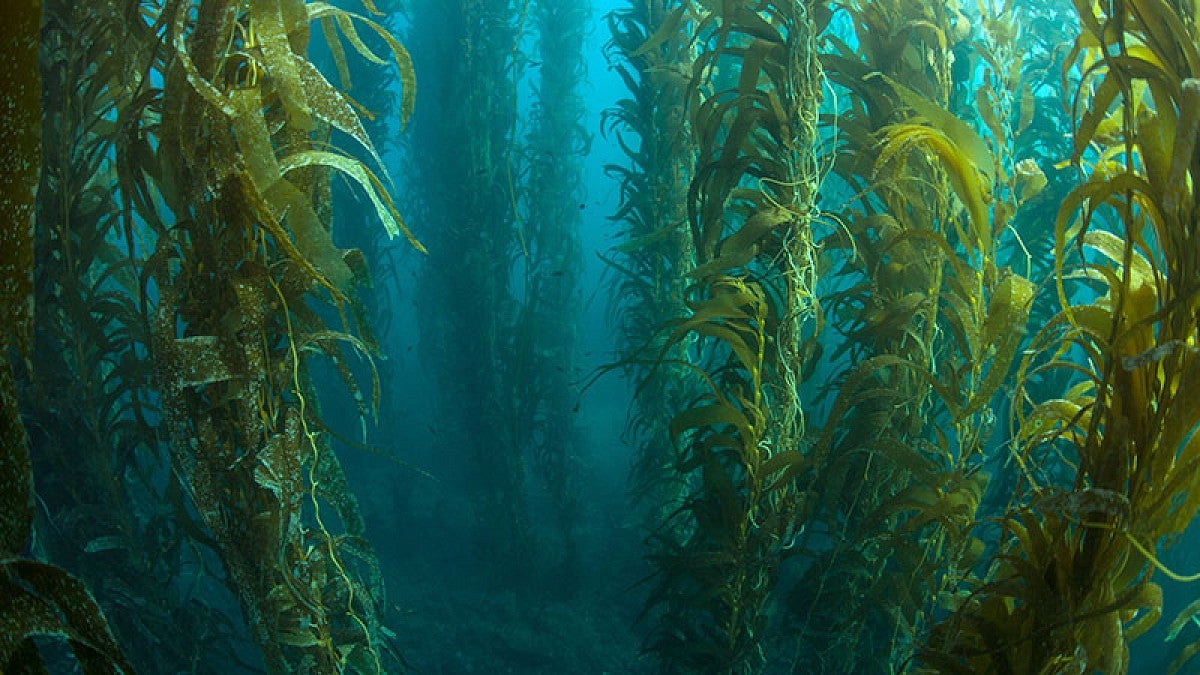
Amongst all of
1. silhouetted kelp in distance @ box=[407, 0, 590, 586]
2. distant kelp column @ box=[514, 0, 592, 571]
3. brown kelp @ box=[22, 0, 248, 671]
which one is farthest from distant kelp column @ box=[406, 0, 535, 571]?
brown kelp @ box=[22, 0, 248, 671]

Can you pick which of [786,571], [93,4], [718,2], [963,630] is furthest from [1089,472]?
[786,571]

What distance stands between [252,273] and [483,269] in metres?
4.03

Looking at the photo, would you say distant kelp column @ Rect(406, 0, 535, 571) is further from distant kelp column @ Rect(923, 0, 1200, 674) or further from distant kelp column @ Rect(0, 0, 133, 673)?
distant kelp column @ Rect(0, 0, 133, 673)

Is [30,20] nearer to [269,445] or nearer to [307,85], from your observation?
[307,85]

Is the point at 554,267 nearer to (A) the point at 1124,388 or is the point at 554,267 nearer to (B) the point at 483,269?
(B) the point at 483,269

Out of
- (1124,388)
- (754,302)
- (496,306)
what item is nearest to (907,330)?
(754,302)

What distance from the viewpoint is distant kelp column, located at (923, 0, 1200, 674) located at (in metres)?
1.01

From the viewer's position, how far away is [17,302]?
849 mm

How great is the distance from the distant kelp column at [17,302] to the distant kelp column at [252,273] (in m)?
0.28

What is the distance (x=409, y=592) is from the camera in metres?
4.85

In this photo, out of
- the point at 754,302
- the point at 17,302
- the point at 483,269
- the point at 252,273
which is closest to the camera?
the point at 17,302

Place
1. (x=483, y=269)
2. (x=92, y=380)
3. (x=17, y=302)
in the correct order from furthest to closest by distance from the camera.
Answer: (x=483, y=269), (x=92, y=380), (x=17, y=302)

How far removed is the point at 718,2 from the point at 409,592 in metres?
4.20

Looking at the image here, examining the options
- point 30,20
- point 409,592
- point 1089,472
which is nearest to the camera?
point 30,20
